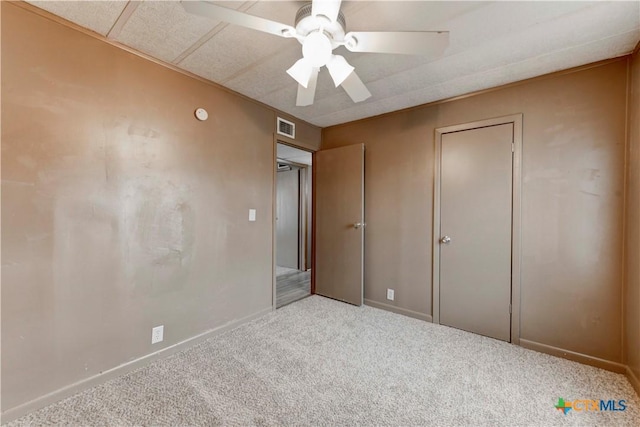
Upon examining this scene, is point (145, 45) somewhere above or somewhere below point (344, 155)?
above

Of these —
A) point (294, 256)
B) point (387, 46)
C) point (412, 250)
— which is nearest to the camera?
point (387, 46)

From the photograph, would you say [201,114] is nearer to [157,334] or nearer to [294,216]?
[157,334]

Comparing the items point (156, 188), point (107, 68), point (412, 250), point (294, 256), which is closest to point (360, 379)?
point (412, 250)

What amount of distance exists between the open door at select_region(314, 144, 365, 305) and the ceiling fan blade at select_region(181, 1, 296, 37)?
2055 mm

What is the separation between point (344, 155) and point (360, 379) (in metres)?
2.43

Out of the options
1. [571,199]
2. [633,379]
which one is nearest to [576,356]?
[633,379]

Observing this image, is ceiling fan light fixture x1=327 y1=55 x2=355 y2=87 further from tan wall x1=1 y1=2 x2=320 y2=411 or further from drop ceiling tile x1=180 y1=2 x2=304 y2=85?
tan wall x1=1 y1=2 x2=320 y2=411

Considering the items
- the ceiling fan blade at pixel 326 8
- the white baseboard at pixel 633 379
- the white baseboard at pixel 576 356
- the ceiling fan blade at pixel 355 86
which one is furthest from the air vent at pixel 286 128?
the white baseboard at pixel 633 379

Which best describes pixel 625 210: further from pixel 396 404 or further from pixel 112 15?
pixel 112 15

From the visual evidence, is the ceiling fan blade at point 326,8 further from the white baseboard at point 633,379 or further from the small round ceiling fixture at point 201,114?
the white baseboard at point 633,379

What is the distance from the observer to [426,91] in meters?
2.56

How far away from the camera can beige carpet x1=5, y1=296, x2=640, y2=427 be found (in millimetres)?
1538

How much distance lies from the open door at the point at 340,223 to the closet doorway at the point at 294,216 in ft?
4.15

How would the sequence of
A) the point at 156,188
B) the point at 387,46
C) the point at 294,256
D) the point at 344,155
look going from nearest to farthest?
the point at 387,46
the point at 156,188
the point at 344,155
the point at 294,256
